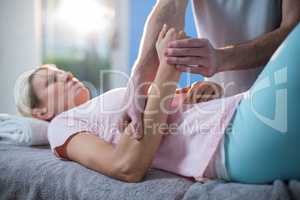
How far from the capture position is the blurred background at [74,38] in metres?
2.33

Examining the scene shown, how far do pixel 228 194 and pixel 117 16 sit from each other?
1.76 m

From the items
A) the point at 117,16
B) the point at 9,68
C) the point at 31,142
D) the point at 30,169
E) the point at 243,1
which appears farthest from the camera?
the point at 9,68

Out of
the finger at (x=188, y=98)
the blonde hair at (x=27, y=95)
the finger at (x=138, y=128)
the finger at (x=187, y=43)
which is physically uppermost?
the finger at (x=187, y=43)

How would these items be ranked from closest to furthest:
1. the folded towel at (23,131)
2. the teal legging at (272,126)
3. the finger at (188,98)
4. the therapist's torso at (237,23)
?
the teal legging at (272,126) < the finger at (188,98) < the therapist's torso at (237,23) < the folded towel at (23,131)

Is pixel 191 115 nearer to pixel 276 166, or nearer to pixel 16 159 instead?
pixel 276 166

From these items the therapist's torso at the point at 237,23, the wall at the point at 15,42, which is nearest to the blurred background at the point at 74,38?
the wall at the point at 15,42

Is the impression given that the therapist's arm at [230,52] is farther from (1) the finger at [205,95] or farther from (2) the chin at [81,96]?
(2) the chin at [81,96]

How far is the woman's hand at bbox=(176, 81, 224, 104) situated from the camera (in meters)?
1.04

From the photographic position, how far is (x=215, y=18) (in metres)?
1.34

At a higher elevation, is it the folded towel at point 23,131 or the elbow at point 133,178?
the elbow at point 133,178

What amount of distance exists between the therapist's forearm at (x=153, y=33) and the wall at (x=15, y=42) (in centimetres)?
144

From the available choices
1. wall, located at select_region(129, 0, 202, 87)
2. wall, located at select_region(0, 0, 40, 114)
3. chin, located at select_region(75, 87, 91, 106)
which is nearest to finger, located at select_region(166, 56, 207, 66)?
chin, located at select_region(75, 87, 91, 106)

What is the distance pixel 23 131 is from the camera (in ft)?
4.53

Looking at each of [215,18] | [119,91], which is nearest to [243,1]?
[215,18]
